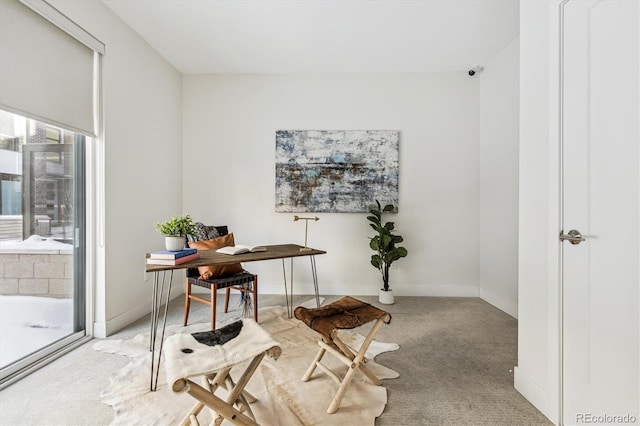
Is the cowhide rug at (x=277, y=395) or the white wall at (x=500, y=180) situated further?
the white wall at (x=500, y=180)

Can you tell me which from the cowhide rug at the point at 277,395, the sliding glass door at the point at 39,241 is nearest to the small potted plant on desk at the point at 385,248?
the cowhide rug at the point at 277,395

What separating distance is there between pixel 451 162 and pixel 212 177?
10.2 ft

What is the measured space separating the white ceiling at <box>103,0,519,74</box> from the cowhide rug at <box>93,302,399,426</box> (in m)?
2.90

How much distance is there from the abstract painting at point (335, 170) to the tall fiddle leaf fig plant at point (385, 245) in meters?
0.25

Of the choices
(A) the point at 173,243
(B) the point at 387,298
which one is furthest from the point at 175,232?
(B) the point at 387,298

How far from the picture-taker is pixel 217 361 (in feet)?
3.99

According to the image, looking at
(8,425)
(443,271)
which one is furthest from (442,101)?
(8,425)

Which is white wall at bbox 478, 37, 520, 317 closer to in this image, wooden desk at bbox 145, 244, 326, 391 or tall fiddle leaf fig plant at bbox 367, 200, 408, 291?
tall fiddle leaf fig plant at bbox 367, 200, 408, 291
